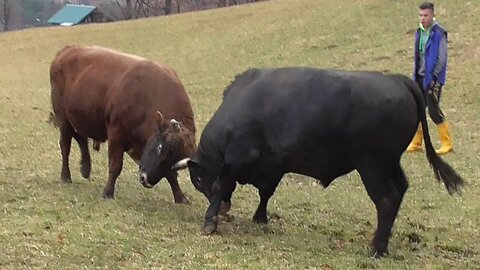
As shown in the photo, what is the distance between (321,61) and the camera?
24672 mm

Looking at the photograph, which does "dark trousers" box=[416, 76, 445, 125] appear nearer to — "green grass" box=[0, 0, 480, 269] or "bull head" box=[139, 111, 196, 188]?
"green grass" box=[0, 0, 480, 269]

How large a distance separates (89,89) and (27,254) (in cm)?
361

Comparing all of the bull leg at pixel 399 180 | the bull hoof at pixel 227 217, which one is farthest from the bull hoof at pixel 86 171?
the bull leg at pixel 399 180

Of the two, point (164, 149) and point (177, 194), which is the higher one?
point (164, 149)

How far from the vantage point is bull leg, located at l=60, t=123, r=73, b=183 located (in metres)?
11.0

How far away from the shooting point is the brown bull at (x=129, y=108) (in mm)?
8844

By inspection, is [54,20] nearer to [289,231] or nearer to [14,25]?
[14,25]

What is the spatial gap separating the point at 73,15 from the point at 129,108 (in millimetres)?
69171

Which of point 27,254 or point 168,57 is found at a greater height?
point 27,254

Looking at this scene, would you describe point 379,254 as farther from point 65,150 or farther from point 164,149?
point 65,150

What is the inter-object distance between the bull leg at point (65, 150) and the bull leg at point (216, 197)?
3.46 meters

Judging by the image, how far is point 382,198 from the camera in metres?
7.20

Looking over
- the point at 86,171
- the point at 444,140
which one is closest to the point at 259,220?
the point at 86,171

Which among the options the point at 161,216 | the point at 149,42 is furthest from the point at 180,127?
the point at 149,42
